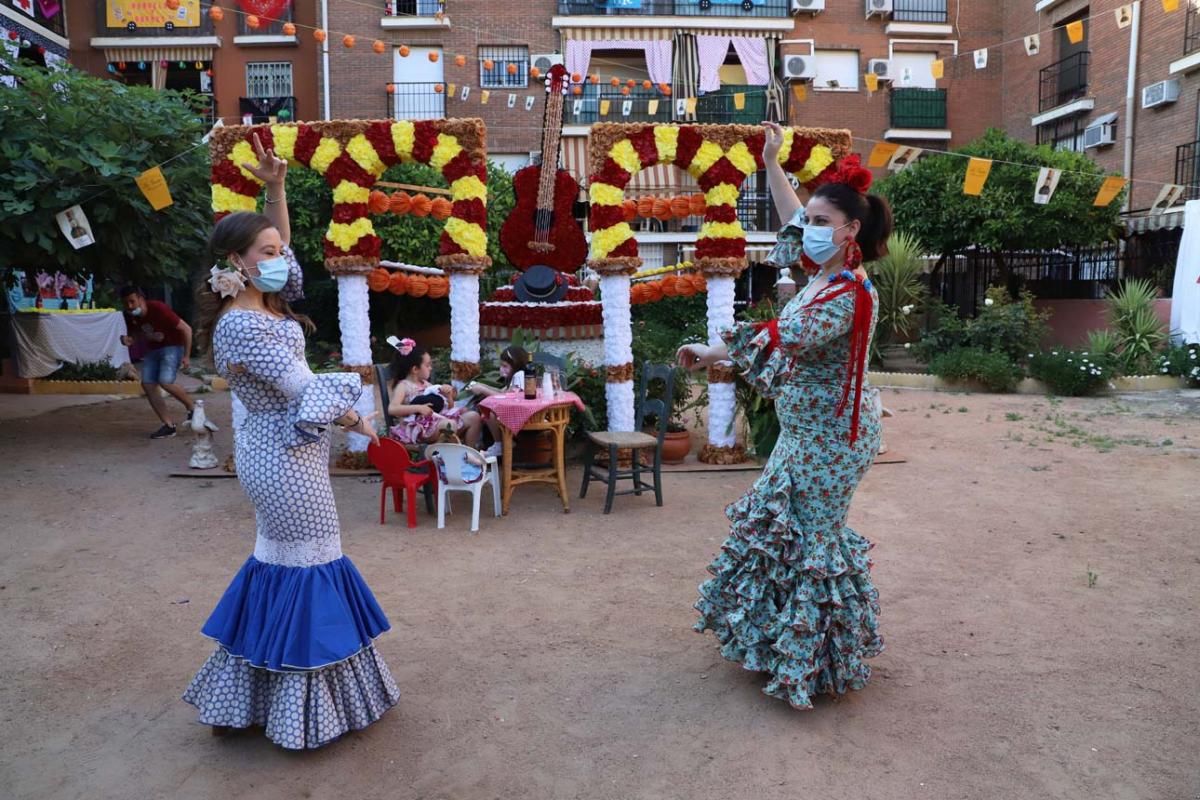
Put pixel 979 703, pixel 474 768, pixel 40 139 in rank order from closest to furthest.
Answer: pixel 474 768 → pixel 979 703 → pixel 40 139

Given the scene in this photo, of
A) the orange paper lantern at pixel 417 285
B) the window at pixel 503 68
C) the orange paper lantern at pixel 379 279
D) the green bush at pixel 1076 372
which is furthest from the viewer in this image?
the window at pixel 503 68

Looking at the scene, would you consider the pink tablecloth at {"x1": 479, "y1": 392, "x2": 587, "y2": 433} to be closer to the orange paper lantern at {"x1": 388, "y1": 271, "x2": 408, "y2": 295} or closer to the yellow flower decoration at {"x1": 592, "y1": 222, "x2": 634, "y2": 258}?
the yellow flower decoration at {"x1": 592, "y1": 222, "x2": 634, "y2": 258}

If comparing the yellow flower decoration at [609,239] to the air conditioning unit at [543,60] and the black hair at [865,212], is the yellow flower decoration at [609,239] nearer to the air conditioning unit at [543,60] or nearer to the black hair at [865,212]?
the black hair at [865,212]

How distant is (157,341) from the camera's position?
911cm

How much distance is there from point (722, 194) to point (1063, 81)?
17238 mm

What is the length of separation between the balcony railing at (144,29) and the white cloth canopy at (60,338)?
33.1ft

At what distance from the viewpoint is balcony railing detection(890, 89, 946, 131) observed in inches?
898

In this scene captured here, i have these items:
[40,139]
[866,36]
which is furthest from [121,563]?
[866,36]

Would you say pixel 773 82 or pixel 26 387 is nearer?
pixel 26 387

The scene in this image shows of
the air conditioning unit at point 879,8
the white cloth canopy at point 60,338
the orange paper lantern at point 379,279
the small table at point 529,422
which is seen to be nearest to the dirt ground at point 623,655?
the small table at point 529,422

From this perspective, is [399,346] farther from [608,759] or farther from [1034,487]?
[1034,487]

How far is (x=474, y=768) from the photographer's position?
3.02 m

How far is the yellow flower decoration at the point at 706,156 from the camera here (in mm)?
7938

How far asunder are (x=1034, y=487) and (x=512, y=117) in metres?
16.7
